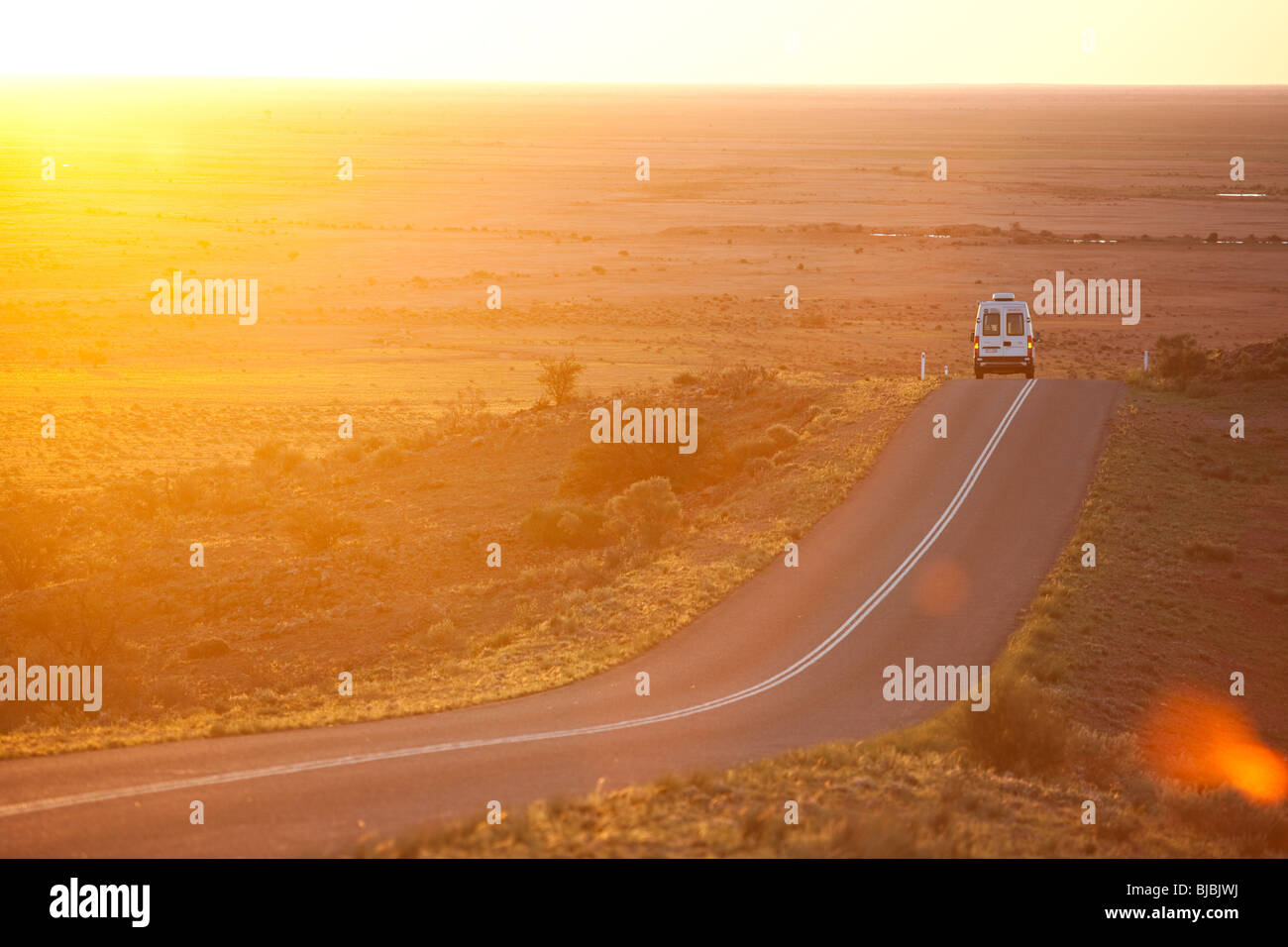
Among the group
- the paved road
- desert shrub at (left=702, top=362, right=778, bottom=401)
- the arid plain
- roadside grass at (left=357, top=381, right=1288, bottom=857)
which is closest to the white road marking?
the paved road

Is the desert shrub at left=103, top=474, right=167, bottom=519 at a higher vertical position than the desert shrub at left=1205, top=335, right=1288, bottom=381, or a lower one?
lower

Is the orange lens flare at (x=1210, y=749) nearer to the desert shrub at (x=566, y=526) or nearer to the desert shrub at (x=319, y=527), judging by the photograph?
the desert shrub at (x=566, y=526)

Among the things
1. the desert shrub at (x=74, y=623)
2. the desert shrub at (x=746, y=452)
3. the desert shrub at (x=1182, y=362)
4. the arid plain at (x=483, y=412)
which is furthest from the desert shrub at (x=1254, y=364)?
the desert shrub at (x=74, y=623)

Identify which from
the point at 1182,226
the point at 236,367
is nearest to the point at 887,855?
the point at 236,367

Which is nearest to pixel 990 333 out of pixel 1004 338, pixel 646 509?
pixel 1004 338

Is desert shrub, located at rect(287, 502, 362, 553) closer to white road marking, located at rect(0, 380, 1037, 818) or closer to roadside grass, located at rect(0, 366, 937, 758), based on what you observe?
roadside grass, located at rect(0, 366, 937, 758)

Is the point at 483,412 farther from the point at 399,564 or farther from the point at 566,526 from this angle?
the point at 399,564

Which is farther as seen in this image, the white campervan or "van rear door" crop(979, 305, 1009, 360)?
"van rear door" crop(979, 305, 1009, 360)
